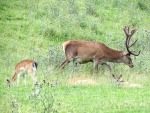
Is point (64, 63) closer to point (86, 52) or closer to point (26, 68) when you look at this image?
point (86, 52)

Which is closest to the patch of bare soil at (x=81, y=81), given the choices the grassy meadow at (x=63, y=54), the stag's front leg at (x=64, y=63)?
the grassy meadow at (x=63, y=54)

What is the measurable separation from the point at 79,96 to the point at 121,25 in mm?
13955

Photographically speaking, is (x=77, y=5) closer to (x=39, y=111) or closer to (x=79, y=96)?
(x=79, y=96)

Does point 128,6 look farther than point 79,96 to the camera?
Yes

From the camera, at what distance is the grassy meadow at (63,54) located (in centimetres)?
1042

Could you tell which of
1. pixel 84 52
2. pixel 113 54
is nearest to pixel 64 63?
pixel 84 52

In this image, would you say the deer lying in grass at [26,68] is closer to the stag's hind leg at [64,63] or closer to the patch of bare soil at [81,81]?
the patch of bare soil at [81,81]

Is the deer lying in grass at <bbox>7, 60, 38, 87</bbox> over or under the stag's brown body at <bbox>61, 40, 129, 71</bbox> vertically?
under

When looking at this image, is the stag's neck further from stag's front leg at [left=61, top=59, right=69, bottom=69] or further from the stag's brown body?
stag's front leg at [left=61, top=59, right=69, bottom=69]

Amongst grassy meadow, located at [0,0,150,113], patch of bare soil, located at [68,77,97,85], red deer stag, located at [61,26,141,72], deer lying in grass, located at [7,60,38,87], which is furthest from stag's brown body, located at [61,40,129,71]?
patch of bare soil, located at [68,77,97,85]

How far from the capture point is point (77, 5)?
1007 inches

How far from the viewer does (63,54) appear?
17750mm

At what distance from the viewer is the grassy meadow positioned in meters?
10.4

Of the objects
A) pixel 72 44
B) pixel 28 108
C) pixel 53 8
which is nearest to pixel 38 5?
pixel 53 8
